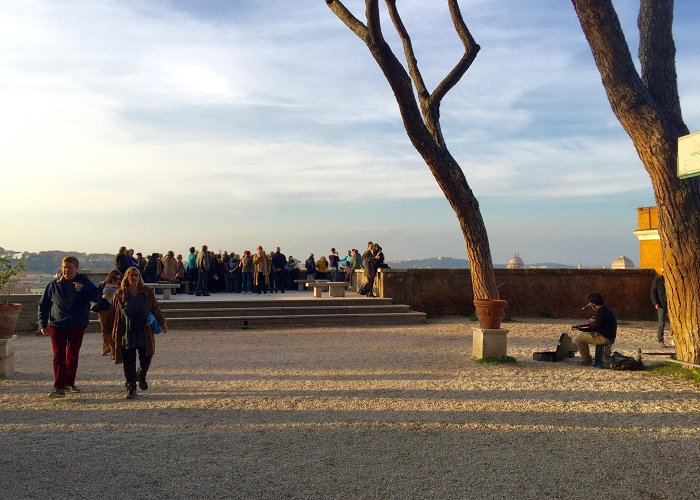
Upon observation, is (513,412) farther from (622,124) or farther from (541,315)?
(541,315)

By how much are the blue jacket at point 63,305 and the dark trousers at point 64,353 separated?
0.09 meters

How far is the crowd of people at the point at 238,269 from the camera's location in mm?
20422

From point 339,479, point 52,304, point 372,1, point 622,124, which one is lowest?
point 339,479

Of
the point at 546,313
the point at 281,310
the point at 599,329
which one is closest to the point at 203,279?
the point at 281,310

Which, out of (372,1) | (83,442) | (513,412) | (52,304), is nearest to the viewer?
(83,442)

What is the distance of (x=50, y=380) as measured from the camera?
895cm

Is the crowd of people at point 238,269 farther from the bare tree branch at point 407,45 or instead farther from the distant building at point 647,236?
the distant building at point 647,236

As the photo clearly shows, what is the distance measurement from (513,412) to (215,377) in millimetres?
4147

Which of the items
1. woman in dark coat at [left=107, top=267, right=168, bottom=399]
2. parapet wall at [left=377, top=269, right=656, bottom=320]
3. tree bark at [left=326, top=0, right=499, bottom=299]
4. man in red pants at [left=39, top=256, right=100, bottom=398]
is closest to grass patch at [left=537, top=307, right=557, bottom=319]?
parapet wall at [left=377, top=269, right=656, bottom=320]

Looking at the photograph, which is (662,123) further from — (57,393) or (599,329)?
(57,393)

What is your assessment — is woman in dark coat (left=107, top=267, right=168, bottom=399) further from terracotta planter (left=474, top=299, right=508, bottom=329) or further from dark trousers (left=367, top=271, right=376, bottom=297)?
dark trousers (left=367, top=271, right=376, bottom=297)

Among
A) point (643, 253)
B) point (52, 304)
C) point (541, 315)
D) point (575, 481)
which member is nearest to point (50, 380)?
point (52, 304)

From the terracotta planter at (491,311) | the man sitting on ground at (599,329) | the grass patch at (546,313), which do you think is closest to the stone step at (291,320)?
the grass patch at (546,313)

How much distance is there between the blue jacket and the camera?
25.8 feet
